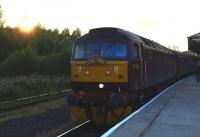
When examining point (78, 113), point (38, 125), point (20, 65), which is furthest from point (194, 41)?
point (78, 113)

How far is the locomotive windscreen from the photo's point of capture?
14477 mm

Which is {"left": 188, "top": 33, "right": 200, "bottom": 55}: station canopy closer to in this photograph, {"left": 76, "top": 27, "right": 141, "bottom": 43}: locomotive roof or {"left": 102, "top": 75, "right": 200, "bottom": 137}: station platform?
{"left": 102, "top": 75, "right": 200, "bottom": 137}: station platform

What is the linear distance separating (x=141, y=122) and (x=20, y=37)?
75268 millimetres

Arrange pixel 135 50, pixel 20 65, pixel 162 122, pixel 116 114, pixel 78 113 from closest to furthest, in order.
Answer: pixel 162 122, pixel 116 114, pixel 78 113, pixel 135 50, pixel 20 65

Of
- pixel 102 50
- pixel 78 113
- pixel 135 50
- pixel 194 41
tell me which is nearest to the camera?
pixel 78 113

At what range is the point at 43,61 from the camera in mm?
54719

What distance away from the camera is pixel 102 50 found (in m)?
14.6

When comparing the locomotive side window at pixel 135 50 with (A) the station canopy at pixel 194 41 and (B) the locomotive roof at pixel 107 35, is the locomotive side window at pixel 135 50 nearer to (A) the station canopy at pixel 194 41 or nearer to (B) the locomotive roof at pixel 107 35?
(B) the locomotive roof at pixel 107 35

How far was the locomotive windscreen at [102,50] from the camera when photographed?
14.5 m

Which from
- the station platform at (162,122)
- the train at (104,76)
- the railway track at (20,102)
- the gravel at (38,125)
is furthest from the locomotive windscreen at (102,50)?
the railway track at (20,102)

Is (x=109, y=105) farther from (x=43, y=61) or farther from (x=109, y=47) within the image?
(x=43, y=61)

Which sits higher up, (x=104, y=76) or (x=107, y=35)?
(x=107, y=35)

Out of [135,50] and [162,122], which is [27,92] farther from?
[162,122]

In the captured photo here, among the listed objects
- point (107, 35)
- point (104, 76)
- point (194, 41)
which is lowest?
point (104, 76)
